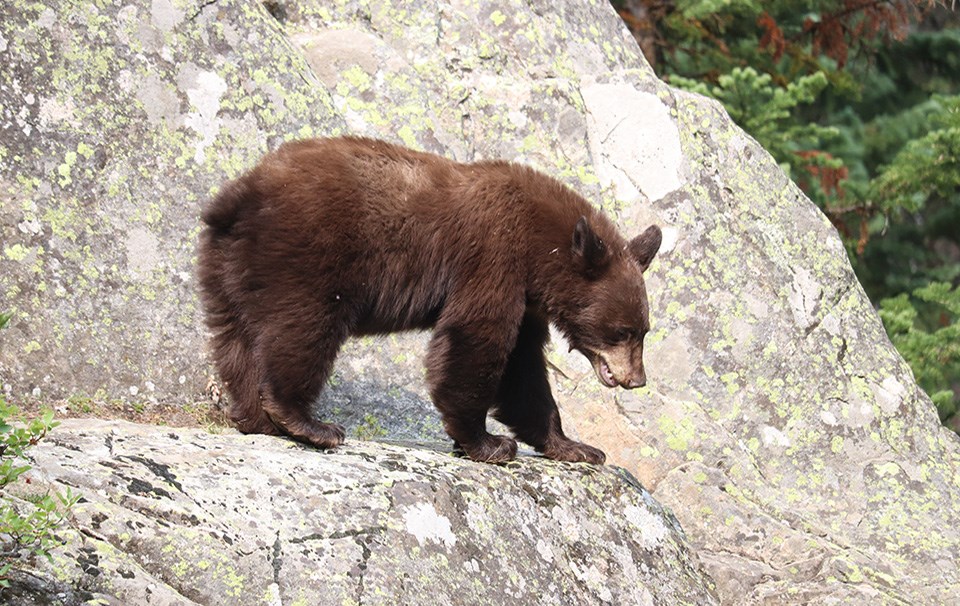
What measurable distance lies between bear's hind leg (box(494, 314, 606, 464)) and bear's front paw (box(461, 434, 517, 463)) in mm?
459

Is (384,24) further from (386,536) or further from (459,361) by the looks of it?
(386,536)

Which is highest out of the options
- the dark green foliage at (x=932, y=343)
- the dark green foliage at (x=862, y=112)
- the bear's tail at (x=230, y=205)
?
the dark green foliage at (x=862, y=112)

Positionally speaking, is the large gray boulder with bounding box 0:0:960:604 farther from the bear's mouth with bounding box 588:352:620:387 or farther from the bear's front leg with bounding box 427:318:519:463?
the bear's mouth with bounding box 588:352:620:387

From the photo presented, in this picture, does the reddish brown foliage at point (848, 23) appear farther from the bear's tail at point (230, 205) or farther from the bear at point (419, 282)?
the bear's tail at point (230, 205)

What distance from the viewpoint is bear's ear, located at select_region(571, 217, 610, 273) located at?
19.2 feet

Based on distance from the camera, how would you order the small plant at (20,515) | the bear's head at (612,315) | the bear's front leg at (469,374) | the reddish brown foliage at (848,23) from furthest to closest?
the reddish brown foliage at (848,23)
the bear's head at (612,315)
the bear's front leg at (469,374)
the small plant at (20,515)

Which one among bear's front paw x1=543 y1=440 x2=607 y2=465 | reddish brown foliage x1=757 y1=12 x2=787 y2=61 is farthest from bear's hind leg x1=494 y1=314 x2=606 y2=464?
reddish brown foliage x1=757 y1=12 x2=787 y2=61

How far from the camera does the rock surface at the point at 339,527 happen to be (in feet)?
13.2

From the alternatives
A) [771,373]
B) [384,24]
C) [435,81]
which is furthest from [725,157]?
[384,24]

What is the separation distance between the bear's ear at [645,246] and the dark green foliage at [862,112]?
447 centimetres

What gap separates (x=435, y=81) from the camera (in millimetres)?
8445

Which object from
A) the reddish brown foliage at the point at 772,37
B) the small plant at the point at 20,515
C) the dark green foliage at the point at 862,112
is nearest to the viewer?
the small plant at the point at 20,515

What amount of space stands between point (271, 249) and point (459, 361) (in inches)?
43.2

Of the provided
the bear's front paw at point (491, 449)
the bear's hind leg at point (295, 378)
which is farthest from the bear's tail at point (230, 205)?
the bear's front paw at point (491, 449)
